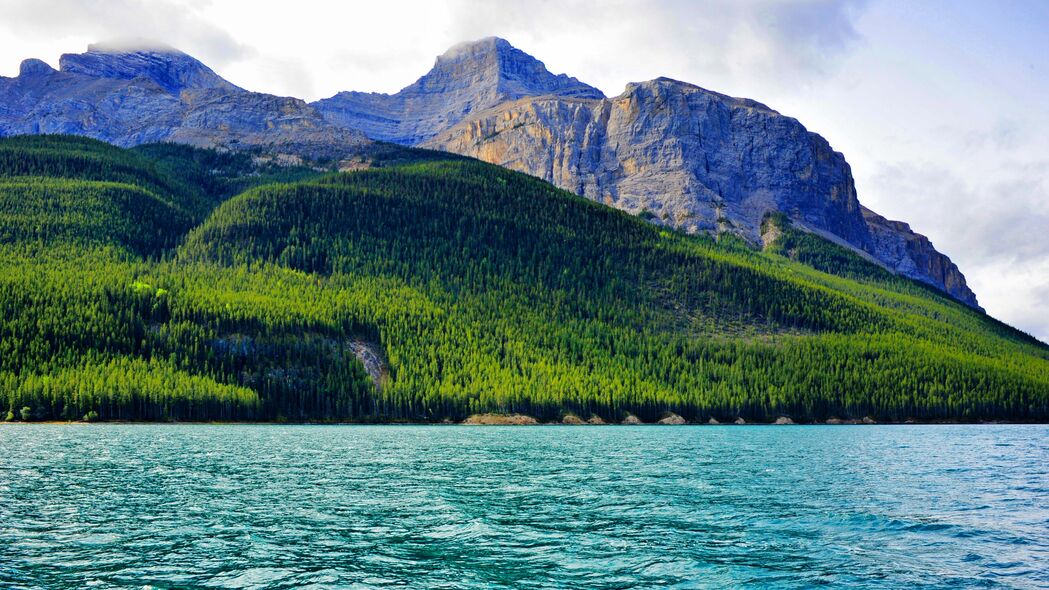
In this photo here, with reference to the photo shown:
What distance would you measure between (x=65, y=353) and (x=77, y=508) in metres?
160

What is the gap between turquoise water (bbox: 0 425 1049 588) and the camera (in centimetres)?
3959

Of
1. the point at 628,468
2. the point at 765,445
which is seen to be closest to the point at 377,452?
the point at 628,468

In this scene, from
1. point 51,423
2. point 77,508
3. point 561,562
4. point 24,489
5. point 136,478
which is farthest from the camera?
point 51,423

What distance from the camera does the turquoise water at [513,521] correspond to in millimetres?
39594

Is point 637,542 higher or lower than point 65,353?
lower

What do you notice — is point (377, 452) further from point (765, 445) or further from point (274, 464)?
point (765, 445)

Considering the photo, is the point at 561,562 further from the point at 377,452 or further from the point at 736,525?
the point at 377,452

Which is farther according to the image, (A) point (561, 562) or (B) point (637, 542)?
(B) point (637, 542)

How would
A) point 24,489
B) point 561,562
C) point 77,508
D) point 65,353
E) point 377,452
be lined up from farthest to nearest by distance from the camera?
point 65,353 < point 377,452 < point 24,489 < point 77,508 < point 561,562

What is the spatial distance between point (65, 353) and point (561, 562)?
18714 cm

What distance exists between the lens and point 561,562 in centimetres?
4166

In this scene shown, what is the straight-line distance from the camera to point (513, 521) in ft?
174

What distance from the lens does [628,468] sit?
86.8 m

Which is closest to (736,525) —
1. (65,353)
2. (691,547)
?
(691,547)
